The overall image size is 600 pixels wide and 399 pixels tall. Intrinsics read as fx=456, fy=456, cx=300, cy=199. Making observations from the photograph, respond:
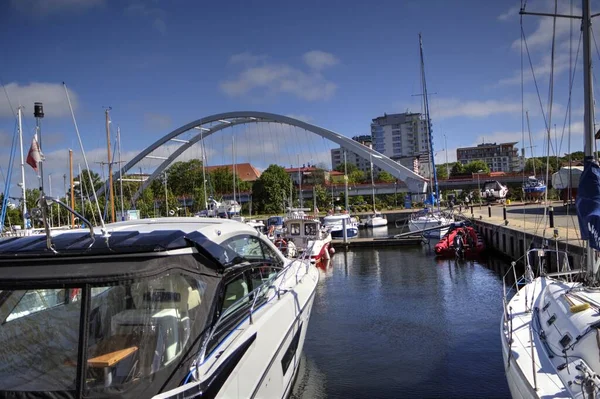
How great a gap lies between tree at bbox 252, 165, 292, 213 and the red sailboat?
50.0m

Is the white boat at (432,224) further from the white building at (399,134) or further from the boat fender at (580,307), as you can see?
the white building at (399,134)

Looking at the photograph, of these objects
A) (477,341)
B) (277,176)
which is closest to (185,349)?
(477,341)

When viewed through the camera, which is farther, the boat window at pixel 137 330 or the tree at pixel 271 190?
the tree at pixel 271 190

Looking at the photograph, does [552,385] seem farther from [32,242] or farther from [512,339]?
[32,242]

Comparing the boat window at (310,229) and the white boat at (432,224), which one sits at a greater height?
the boat window at (310,229)

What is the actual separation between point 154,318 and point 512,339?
16.0ft

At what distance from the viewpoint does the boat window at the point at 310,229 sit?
28.4 m

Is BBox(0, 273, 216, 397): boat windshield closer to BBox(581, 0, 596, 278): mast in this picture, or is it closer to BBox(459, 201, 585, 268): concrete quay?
BBox(581, 0, 596, 278): mast

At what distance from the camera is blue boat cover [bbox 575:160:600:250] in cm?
642

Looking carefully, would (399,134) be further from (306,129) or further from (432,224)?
(432,224)

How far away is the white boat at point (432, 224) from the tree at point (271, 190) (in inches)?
1619

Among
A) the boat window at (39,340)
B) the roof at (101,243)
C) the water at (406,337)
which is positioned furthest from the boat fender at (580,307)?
the boat window at (39,340)

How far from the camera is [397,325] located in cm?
1332

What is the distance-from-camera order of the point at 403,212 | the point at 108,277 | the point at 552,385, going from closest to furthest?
the point at 108,277 → the point at 552,385 → the point at 403,212
